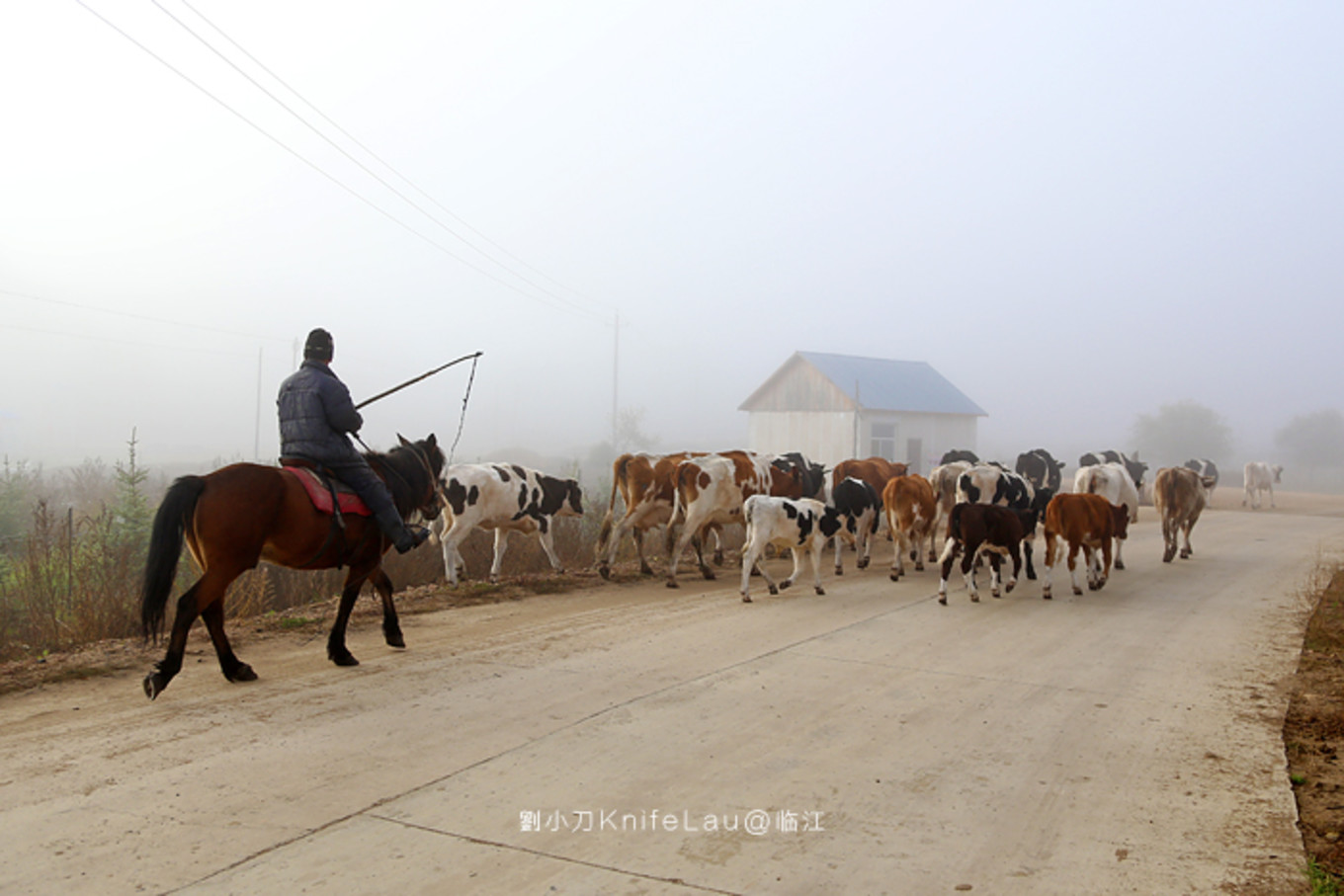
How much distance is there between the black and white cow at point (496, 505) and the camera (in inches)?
539

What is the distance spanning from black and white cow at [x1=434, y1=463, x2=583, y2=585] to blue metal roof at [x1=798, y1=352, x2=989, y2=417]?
28536 millimetres

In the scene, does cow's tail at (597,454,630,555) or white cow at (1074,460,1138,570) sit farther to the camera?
white cow at (1074,460,1138,570)

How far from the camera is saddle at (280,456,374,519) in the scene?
8.03 m

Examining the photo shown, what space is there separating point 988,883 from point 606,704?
3.40 m

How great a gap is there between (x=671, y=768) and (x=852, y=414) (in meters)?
39.4

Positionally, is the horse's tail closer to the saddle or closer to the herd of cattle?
the saddle

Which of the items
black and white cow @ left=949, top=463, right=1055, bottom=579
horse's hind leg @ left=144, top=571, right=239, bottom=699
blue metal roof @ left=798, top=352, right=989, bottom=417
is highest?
blue metal roof @ left=798, top=352, right=989, bottom=417

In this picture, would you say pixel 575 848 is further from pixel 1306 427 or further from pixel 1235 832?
pixel 1306 427

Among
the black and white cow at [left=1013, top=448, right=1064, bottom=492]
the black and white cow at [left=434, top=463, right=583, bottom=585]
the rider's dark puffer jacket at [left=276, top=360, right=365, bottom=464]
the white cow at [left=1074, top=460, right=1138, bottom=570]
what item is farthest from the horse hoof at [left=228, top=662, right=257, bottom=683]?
the black and white cow at [left=1013, top=448, right=1064, bottom=492]

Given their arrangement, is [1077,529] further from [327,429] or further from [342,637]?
[327,429]

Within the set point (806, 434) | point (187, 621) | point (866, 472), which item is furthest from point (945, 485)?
point (806, 434)

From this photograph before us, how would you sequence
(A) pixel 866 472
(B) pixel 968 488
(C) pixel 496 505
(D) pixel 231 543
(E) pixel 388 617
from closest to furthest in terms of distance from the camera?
(D) pixel 231 543
(E) pixel 388 617
(C) pixel 496 505
(B) pixel 968 488
(A) pixel 866 472

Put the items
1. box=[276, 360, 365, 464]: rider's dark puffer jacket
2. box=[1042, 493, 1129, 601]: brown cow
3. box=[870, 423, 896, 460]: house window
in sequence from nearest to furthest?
1. box=[276, 360, 365, 464]: rider's dark puffer jacket
2. box=[1042, 493, 1129, 601]: brown cow
3. box=[870, 423, 896, 460]: house window

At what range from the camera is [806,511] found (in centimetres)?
1290
